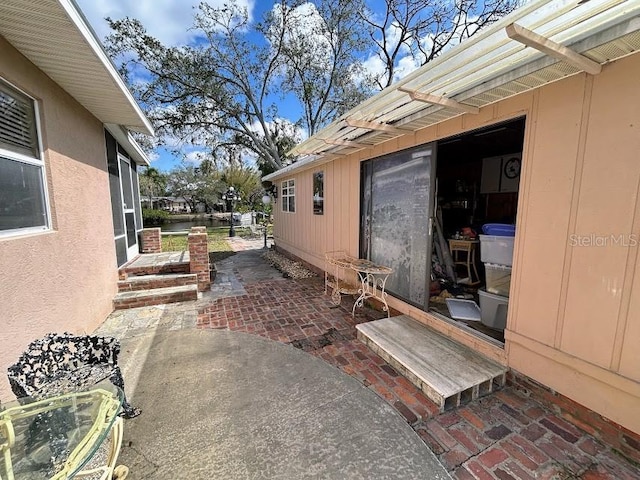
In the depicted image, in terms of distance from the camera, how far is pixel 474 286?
15.3 feet

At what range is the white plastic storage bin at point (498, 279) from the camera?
2.85 m

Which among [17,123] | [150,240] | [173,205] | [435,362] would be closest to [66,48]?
[17,123]

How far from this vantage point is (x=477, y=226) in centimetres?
588

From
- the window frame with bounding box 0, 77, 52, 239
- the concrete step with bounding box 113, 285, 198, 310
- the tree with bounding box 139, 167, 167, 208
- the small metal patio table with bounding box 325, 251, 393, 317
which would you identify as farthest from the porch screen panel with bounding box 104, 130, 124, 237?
the tree with bounding box 139, 167, 167, 208

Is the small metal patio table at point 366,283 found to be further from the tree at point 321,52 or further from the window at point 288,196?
the tree at point 321,52

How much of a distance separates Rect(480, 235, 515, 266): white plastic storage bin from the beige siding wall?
39 centimetres

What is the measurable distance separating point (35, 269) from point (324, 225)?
466 centimetres

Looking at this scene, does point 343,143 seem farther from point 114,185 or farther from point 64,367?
point 114,185

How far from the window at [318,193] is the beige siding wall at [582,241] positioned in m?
3.87

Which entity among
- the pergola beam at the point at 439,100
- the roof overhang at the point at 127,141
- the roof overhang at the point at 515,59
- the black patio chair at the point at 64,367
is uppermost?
the roof overhang at the point at 127,141

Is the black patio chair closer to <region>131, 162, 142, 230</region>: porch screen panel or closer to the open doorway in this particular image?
the open doorway

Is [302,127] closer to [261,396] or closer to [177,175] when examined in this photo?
→ [261,396]

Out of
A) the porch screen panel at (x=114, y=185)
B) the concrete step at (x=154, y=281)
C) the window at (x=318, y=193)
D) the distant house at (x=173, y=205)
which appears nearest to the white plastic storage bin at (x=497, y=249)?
the window at (x=318, y=193)

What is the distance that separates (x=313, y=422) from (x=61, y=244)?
3.28 meters
